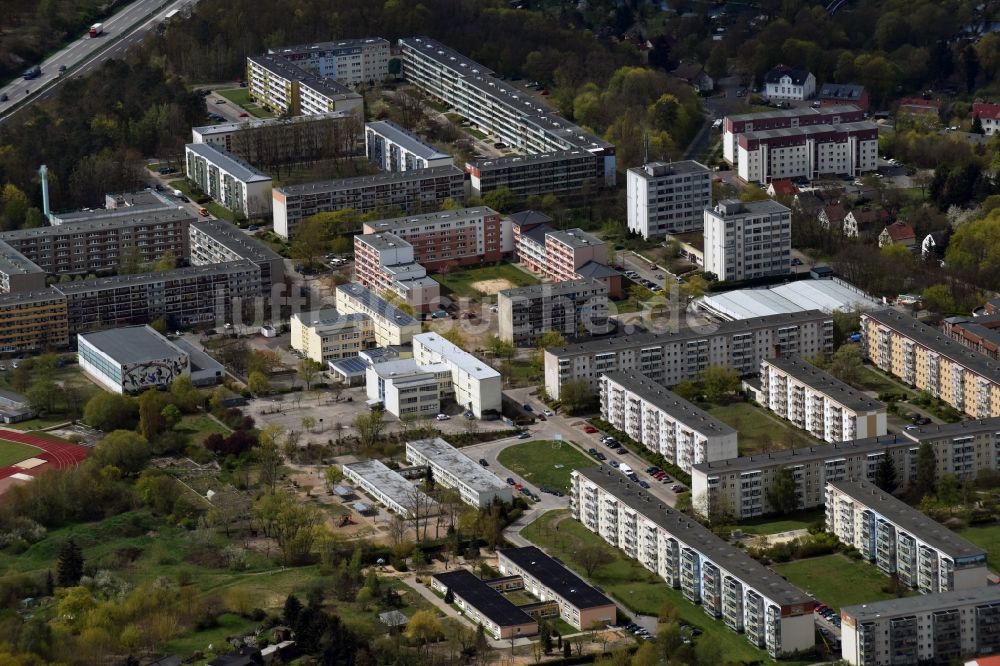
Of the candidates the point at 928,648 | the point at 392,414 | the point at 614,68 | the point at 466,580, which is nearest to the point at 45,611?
the point at 466,580

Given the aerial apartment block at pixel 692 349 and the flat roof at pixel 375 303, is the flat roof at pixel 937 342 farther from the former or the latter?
the flat roof at pixel 375 303

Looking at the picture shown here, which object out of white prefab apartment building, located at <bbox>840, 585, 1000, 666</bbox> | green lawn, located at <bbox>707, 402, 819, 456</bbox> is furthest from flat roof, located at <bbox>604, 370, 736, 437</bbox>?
white prefab apartment building, located at <bbox>840, 585, 1000, 666</bbox>

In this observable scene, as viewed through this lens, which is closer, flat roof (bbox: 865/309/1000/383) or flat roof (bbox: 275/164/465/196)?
flat roof (bbox: 865/309/1000/383)

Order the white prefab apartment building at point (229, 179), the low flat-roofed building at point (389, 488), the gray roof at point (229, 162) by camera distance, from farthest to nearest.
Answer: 1. the gray roof at point (229, 162)
2. the white prefab apartment building at point (229, 179)
3. the low flat-roofed building at point (389, 488)

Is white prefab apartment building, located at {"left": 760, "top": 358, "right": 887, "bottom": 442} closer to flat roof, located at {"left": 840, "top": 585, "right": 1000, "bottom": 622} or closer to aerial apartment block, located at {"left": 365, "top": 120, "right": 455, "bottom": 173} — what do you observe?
flat roof, located at {"left": 840, "top": 585, "right": 1000, "bottom": 622}

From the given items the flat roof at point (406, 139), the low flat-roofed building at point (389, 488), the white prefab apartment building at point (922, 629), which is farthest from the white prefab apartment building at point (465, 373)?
the flat roof at point (406, 139)

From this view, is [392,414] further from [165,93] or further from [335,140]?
[165,93]

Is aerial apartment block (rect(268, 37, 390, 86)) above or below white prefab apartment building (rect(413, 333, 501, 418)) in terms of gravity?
above
